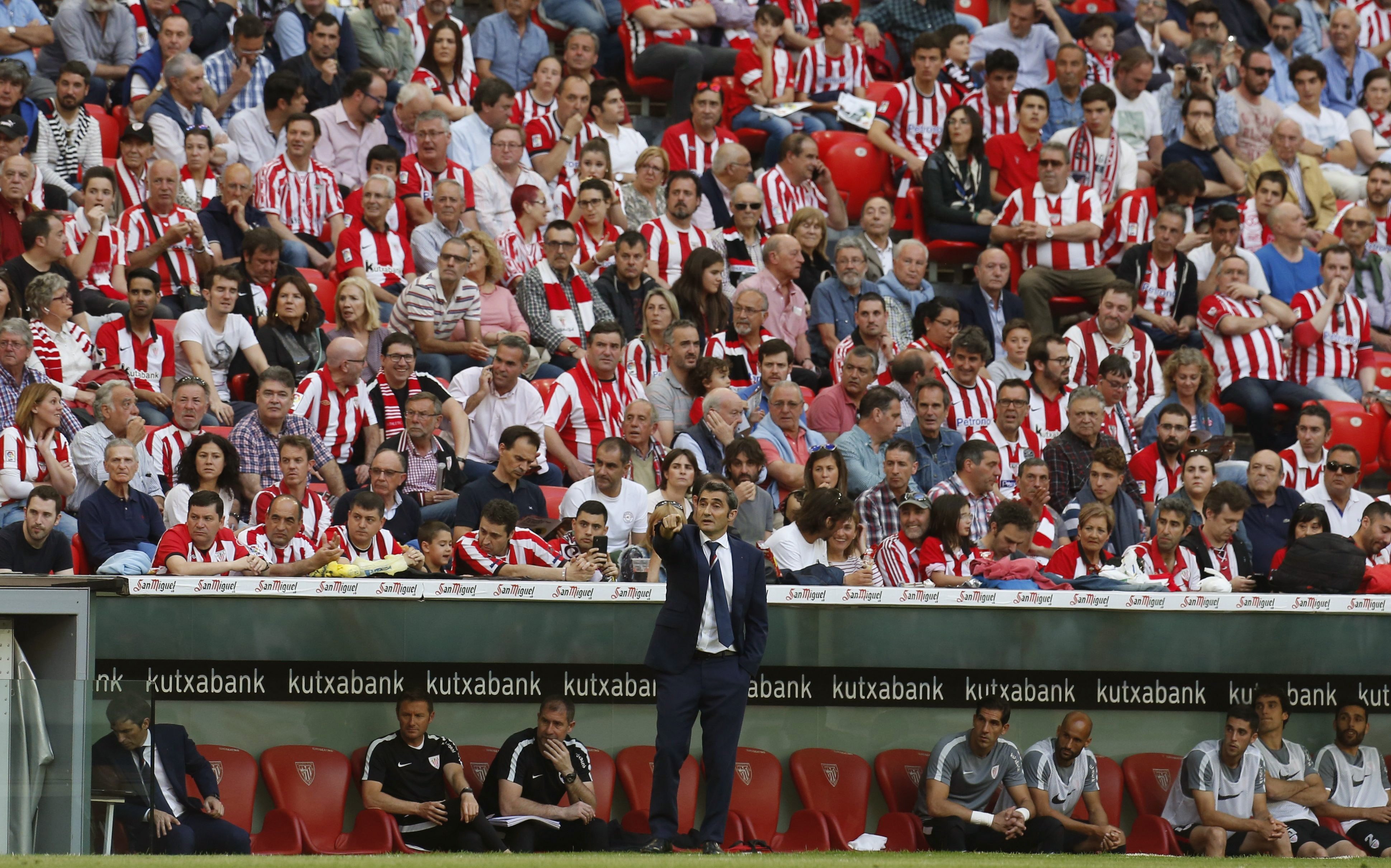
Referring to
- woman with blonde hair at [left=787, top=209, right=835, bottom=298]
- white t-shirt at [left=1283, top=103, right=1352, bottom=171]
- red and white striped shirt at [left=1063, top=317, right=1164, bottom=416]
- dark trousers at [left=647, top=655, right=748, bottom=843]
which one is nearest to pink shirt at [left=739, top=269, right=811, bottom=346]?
woman with blonde hair at [left=787, top=209, right=835, bottom=298]

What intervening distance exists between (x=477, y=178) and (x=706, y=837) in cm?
675

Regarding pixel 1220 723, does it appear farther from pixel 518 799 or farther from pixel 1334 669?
pixel 518 799

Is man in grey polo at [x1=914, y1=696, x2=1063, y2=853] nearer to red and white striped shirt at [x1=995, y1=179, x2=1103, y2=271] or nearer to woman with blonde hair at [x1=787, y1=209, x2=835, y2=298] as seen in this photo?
woman with blonde hair at [x1=787, y1=209, x2=835, y2=298]

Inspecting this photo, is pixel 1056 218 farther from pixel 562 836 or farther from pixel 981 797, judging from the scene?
pixel 562 836

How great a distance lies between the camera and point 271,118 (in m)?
14.1

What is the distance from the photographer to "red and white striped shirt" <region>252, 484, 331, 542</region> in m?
10.2

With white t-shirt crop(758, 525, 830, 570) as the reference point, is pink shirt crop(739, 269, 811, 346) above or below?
above

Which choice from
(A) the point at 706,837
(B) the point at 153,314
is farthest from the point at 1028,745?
(B) the point at 153,314

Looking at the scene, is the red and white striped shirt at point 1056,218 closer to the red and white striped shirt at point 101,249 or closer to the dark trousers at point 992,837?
the dark trousers at point 992,837

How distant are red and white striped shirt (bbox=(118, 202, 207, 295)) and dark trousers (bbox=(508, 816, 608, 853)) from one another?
16.9 ft

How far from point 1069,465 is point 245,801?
556 centimetres

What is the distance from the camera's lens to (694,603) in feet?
28.9

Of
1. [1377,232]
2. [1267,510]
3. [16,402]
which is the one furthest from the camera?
[1377,232]

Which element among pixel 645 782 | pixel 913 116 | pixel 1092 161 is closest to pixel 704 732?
pixel 645 782
